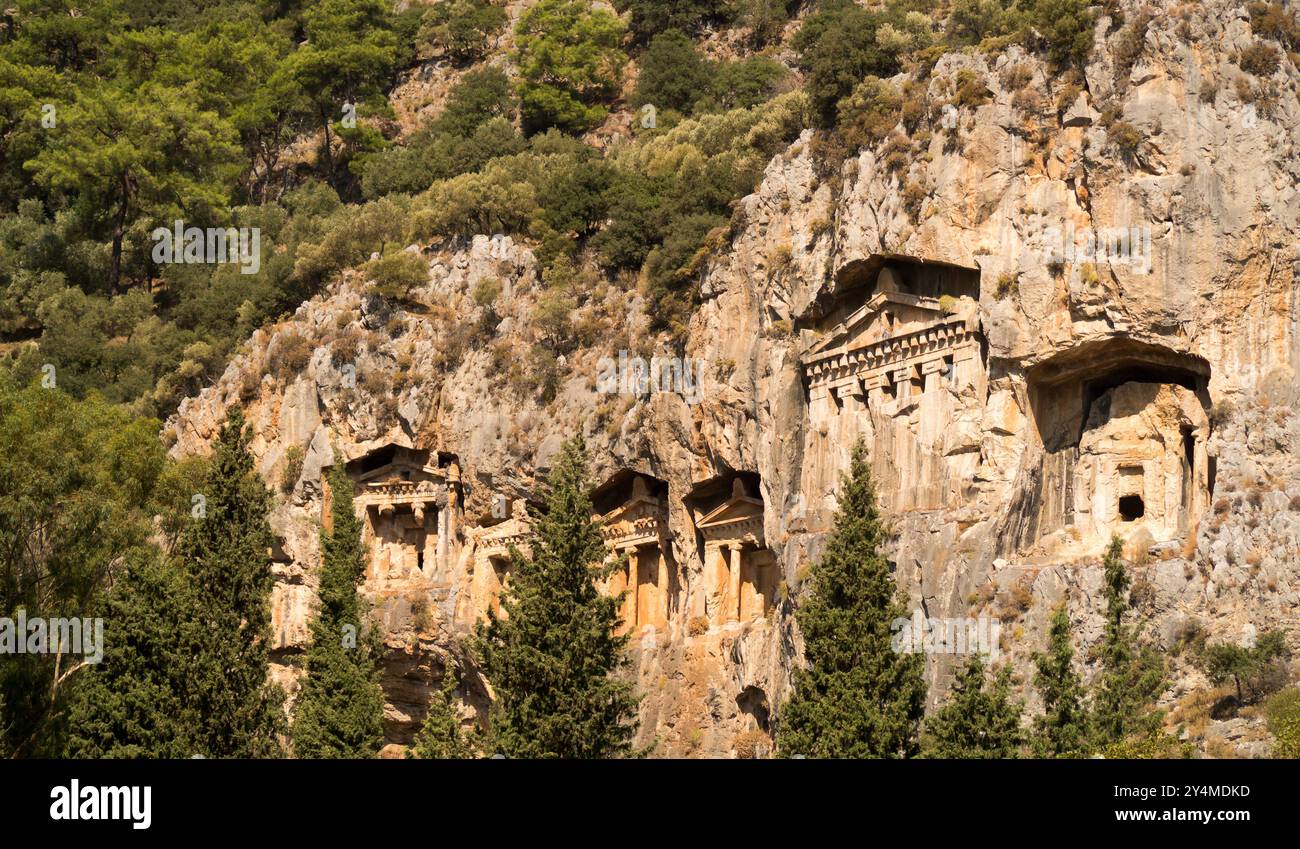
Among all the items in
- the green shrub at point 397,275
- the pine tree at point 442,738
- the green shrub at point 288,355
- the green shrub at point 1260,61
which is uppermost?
the green shrub at point 1260,61

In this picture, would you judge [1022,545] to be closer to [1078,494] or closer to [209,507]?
[1078,494]

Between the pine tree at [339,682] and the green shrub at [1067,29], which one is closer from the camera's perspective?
the pine tree at [339,682]

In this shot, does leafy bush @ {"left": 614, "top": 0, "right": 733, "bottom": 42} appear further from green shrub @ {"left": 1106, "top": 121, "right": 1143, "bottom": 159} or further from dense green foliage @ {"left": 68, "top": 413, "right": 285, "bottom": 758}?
dense green foliage @ {"left": 68, "top": 413, "right": 285, "bottom": 758}

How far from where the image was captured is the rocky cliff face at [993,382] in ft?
223

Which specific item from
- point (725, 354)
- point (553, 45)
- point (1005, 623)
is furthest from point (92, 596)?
point (553, 45)

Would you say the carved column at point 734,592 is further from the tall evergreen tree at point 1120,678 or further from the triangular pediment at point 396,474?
the tall evergreen tree at point 1120,678

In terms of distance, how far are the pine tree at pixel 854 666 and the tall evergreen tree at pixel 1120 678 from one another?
14.6 ft

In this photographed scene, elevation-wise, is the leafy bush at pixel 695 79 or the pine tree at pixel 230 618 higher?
the leafy bush at pixel 695 79

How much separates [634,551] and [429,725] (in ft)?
71.3

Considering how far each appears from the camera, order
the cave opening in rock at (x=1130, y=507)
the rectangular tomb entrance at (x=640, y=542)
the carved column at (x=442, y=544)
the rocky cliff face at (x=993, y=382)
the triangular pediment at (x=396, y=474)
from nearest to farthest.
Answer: the rocky cliff face at (x=993, y=382), the cave opening in rock at (x=1130, y=507), the rectangular tomb entrance at (x=640, y=542), the carved column at (x=442, y=544), the triangular pediment at (x=396, y=474)

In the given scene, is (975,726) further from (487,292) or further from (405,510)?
(405,510)

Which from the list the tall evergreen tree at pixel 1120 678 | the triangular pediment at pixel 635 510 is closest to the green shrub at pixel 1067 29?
the tall evergreen tree at pixel 1120 678

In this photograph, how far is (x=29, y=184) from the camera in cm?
12600

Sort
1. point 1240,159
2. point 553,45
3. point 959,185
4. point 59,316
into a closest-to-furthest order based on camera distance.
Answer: point 1240,159
point 959,185
point 59,316
point 553,45
